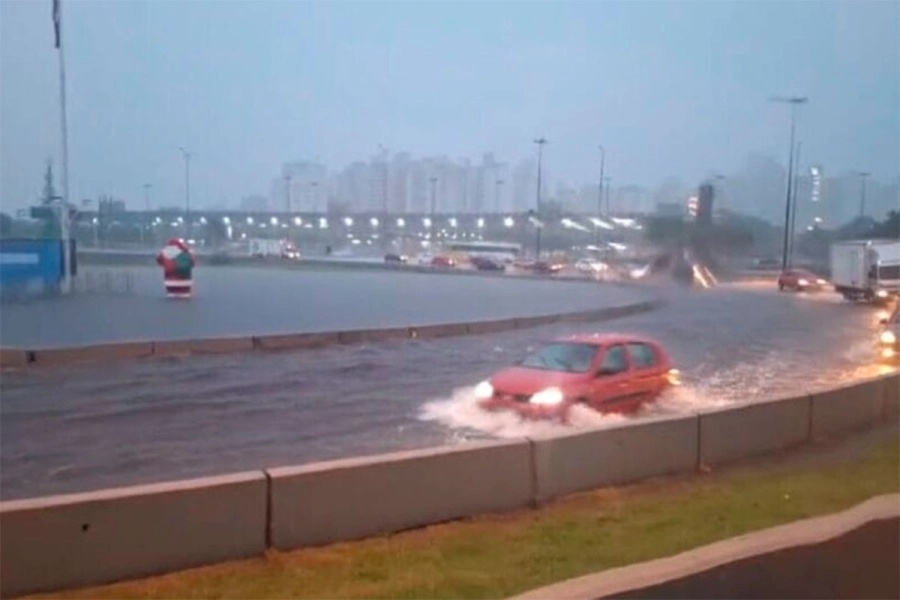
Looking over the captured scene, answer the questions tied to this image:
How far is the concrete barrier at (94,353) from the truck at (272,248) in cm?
256

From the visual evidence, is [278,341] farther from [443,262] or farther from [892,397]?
[892,397]

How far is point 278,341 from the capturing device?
960 inches

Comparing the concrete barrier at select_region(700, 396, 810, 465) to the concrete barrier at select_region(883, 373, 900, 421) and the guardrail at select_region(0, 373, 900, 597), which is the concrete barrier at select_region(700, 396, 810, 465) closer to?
the guardrail at select_region(0, 373, 900, 597)

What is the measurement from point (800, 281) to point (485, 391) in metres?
8.01

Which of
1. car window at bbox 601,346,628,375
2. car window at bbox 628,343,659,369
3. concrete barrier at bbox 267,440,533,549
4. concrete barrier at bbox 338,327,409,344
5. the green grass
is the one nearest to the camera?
the green grass

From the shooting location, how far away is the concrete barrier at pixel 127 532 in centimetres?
779

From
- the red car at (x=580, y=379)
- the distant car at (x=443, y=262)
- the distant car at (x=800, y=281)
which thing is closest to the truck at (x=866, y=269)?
the distant car at (x=800, y=281)

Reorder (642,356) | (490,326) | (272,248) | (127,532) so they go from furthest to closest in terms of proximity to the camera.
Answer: (490,326)
(272,248)
(642,356)
(127,532)

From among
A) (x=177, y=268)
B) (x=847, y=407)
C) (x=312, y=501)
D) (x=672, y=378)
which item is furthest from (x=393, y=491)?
(x=177, y=268)

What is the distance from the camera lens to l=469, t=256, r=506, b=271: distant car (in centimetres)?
2872

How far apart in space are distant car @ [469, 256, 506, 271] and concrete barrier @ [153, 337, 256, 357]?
6.58 meters

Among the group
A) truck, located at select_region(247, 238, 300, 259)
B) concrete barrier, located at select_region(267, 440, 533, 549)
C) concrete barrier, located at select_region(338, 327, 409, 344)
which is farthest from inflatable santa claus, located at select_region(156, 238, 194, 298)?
concrete barrier, located at select_region(267, 440, 533, 549)

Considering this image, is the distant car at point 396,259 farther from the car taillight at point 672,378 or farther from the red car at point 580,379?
the red car at point 580,379

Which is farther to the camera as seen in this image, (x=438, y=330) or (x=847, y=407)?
(x=438, y=330)
